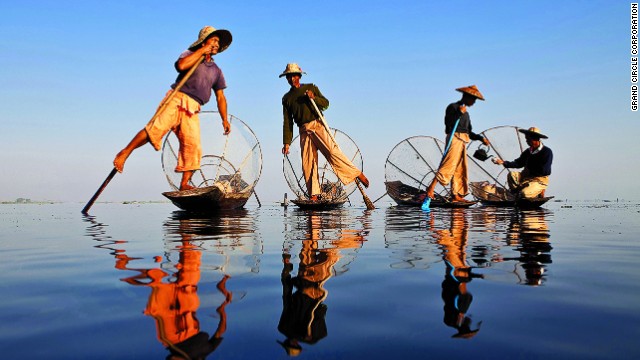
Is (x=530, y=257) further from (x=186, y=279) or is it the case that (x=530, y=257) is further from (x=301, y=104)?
(x=301, y=104)

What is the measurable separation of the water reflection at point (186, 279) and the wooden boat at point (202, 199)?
4630 mm

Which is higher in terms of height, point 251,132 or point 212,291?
point 251,132

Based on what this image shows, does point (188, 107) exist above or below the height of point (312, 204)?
above

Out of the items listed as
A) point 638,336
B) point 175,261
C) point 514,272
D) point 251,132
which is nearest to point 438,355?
point 638,336

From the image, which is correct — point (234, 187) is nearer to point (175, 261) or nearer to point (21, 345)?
point (175, 261)

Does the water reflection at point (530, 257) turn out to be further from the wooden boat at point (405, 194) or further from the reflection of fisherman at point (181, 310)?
the wooden boat at point (405, 194)

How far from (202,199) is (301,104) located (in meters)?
3.24

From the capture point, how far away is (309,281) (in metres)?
2.04

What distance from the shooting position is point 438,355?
113cm

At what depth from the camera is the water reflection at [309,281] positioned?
1.31 m

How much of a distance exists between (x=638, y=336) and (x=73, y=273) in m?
2.42

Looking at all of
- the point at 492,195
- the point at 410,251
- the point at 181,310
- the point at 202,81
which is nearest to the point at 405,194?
the point at 492,195

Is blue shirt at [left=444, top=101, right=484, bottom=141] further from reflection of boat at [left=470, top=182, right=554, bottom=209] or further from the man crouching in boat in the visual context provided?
reflection of boat at [left=470, top=182, right=554, bottom=209]

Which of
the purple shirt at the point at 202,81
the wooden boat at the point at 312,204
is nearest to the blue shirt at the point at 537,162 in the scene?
the wooden boat at the point at 312,204
